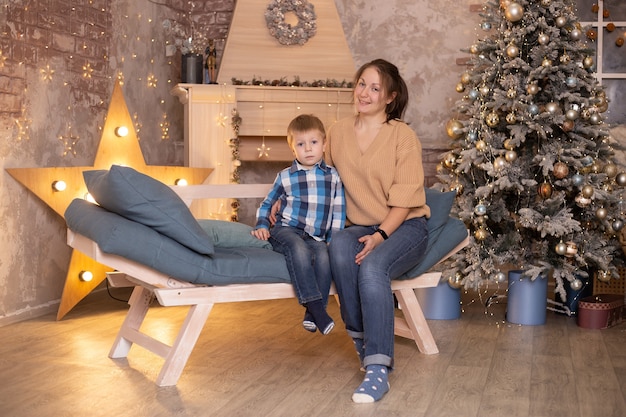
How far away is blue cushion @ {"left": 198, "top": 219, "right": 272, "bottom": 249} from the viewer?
329 cm

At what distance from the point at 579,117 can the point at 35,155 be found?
9.68ft

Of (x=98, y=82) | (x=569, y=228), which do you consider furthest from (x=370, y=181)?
(x=98, y=82)

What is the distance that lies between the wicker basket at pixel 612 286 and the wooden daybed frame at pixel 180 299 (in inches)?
64.5

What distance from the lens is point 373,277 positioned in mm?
2932

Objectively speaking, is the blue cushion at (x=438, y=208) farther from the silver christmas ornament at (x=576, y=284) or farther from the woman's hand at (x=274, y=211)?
the silver christmas ornament at (x=576, y=284)

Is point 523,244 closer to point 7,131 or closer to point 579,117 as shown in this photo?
point 579,117

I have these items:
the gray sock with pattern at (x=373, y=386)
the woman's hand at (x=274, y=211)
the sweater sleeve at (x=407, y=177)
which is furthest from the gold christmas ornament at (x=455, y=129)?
the gray sock with pattern at (x=373, y=386)

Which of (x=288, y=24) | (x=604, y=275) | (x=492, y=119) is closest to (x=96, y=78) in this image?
(x=288, y=24)

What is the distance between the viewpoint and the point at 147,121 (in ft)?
18.4

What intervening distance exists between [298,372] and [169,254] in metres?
0.71

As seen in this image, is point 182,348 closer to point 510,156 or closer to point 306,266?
point 306,266

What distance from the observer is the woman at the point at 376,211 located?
9.53 feet

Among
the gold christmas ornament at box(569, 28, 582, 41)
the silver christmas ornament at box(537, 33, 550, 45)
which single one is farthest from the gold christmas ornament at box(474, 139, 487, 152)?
the gold christmas ornament at box(569, 28, 582, 41)

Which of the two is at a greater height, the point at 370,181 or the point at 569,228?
the point at 370,181
